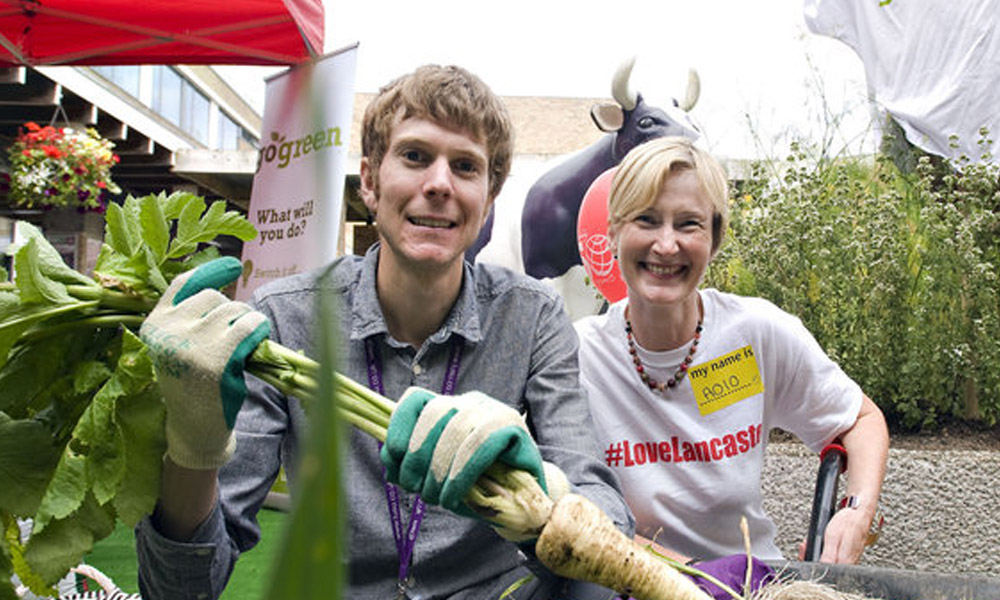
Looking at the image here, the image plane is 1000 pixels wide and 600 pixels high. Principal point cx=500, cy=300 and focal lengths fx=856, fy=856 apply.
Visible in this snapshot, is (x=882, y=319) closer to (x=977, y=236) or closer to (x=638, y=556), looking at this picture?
(x=977, y=236)

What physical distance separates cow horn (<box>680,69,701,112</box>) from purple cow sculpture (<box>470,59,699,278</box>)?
608 mm

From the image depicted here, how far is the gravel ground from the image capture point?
372 centimetres

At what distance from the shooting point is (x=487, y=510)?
1.09 m

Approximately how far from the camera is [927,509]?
3.84 metres

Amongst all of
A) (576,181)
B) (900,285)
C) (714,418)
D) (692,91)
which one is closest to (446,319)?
(714,418)

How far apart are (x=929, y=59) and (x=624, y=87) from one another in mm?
2144

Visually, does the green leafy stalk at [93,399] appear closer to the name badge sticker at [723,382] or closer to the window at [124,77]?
the name badge sticker at [723,382]

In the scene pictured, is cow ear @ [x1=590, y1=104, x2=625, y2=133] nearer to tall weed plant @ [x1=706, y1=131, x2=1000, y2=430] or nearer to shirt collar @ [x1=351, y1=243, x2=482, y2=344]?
tall weed plant @ [x1=706, y1=131, x2=1000, y2=430]

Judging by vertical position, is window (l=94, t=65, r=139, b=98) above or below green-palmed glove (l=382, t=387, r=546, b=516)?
below

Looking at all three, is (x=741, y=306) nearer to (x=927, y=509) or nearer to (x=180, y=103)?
(x=927, y=509)

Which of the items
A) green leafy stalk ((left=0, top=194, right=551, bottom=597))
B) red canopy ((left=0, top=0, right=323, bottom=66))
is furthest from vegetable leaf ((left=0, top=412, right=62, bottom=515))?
red canopy ((left=0, top=0, right=323, bottom=66))

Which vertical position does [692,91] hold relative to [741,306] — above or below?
above

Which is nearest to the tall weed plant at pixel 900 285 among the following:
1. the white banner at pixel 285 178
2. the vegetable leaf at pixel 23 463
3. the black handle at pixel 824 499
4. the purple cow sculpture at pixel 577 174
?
the purple cow sculpture at pixel 577 174

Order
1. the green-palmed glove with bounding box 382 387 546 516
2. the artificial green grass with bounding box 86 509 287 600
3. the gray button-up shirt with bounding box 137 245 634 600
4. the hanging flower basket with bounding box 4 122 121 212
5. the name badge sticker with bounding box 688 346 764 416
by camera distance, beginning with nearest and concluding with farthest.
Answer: the green-palmed glove with bounding box 382 387 546 516 → the gray button-up shirt with bounding box 137 245 634 600 → the name badge sticker with bounding box 688 346 764 416 → the artificial green grass with bounding box 86 509 287 600 → the hanging flower basket with bounding box 4 122 121 212
